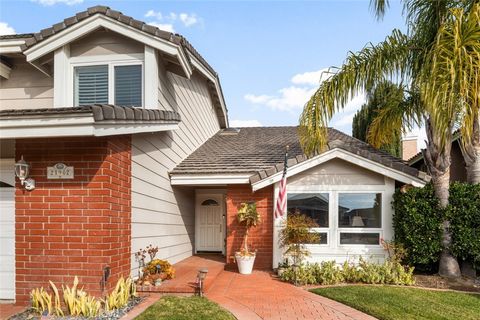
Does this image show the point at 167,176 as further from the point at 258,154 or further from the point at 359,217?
the point at 359,217

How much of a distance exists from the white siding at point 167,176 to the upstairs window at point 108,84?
622mm

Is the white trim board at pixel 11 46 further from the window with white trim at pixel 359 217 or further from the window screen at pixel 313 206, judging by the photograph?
the window with white trim at pixel 359 217

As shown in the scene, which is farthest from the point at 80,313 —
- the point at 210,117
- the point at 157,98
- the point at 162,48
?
the point at 210,117

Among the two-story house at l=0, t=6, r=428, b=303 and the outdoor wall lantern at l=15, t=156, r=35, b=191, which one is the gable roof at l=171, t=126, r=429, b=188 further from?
the outdoor wall lantern at l=15, t=156, r=35, b=191

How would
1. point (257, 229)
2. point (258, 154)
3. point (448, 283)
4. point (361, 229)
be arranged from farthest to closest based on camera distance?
point (258, 154) < point (257, 229) < point (361, 229) < point (448, 283)

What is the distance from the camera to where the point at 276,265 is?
34.5 feet

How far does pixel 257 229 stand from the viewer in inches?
431

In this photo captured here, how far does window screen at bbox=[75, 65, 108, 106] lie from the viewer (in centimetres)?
864

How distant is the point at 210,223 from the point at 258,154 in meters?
3.64

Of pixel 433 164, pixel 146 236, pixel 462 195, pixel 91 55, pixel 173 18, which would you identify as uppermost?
pixel 173 18

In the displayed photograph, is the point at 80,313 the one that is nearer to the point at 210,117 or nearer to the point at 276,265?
the point at 276,265

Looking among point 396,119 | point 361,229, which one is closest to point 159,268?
point 361,229

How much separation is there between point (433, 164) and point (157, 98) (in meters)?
7.12

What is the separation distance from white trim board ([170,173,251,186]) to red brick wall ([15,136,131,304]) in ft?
14.7
